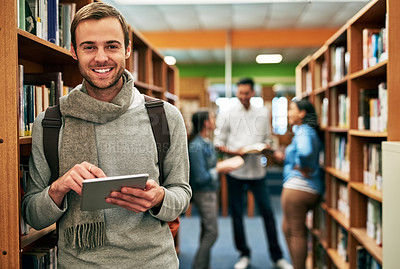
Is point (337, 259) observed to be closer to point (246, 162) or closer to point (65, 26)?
point (246, 162)

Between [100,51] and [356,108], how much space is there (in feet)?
5.99

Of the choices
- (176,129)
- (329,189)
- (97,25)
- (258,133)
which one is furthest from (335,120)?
(97,25)

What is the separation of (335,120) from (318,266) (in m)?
1.41

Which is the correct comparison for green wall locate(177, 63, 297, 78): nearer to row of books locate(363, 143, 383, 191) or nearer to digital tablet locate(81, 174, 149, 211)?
row of books locate(363, 143, 383, 191)

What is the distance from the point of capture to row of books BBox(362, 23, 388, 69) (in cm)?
197

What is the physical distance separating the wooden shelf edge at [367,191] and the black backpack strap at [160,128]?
127 centimetres

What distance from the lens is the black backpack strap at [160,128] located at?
46.7 inches

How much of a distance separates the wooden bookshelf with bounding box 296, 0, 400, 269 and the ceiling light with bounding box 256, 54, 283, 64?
4241 mm

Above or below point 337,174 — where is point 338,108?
above

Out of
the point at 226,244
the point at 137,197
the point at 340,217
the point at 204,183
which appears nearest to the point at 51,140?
the point at 137,197

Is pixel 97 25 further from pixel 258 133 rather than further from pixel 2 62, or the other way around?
pixel 258 133

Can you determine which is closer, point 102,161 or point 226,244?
point 102,161

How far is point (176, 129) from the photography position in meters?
1.22

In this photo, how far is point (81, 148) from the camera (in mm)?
1121
